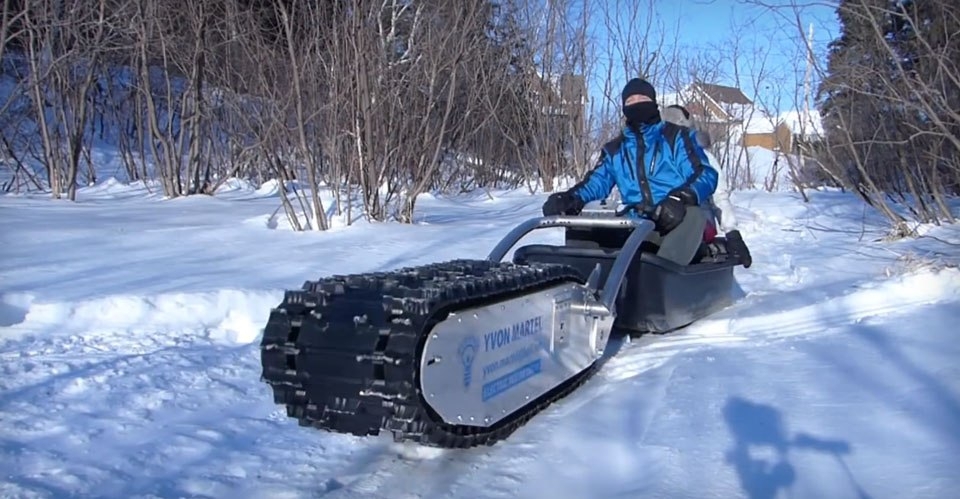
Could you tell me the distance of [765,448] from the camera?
2.86 m

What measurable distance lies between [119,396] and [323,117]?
5707 millimetres

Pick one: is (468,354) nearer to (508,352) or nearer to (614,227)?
(508,352)

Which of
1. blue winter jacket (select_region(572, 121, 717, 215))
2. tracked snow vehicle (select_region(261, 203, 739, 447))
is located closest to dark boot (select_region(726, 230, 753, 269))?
blue winter jacket (select_region(572, 121, 717, 215))

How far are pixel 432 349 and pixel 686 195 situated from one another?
2.32 m

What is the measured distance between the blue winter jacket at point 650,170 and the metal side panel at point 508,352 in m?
1.25

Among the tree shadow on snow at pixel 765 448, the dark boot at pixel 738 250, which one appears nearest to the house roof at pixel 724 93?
the dark boot at pixel 738 250

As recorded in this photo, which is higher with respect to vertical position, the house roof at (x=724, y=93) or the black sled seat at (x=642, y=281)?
the house roof at (x=724, y=93)

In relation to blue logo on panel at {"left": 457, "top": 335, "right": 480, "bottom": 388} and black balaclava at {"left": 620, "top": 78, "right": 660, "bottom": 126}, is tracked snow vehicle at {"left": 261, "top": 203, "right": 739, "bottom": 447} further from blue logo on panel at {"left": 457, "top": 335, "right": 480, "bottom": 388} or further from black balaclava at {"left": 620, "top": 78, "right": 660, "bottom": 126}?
black balaclava at {"left": 620, "top": 78, "right": 660, "bottom": 126}

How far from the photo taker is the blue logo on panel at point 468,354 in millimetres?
2787

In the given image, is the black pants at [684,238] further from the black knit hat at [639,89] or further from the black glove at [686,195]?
the black knit hat at [639,89]

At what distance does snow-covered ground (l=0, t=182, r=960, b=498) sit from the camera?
270 cm

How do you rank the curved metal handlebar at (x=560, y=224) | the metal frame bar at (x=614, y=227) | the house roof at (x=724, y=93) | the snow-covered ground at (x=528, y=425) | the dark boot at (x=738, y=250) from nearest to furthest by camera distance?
the snow-covered ground at (x=528, y=425)
the metal frame bar at (x=614, y=227)
the curved metal handlebar at (x=560, y=224)
the dark boot at (x=738, y=250)
the house roof at (x=724, y=93)

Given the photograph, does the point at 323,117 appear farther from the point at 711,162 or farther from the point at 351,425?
the point at 351,425

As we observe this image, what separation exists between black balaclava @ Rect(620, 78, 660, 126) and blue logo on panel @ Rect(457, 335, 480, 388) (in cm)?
239
